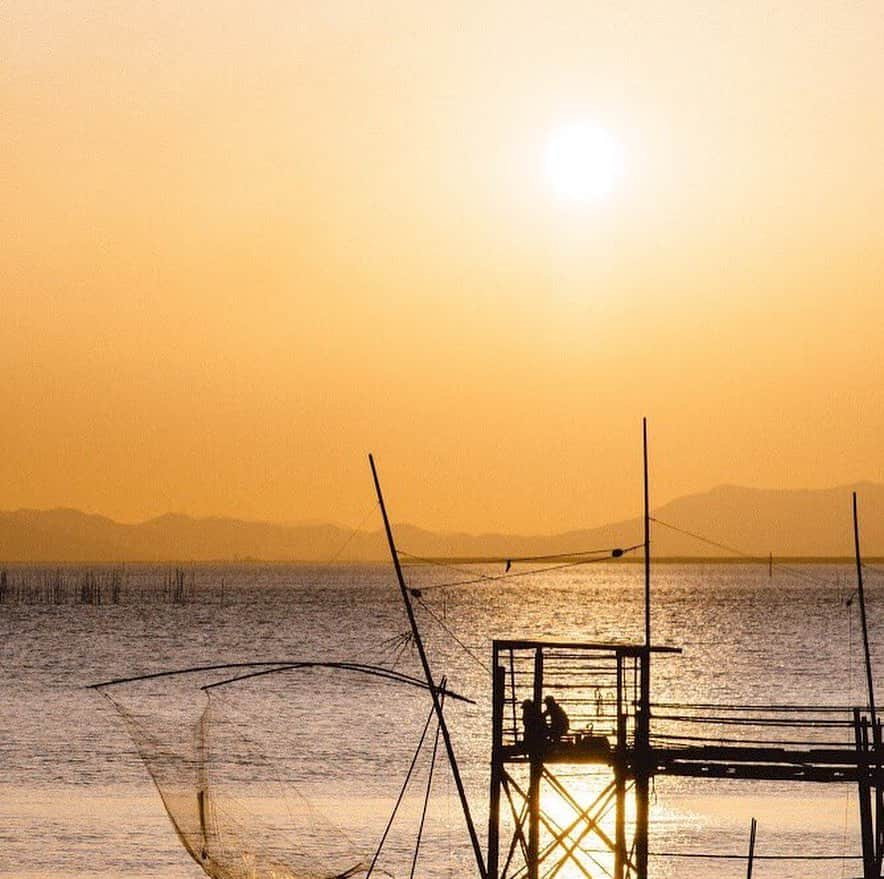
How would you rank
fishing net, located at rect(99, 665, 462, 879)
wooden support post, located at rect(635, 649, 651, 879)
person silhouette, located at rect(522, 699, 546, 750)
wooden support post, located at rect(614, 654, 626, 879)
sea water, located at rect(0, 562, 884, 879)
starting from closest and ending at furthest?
wooden support post, located at rect(635, 649, 651, 879), wooden support post, located at rect(614, 654, 626, 879), person silhouette, located at rect(522, 699, 546, 750), fishing net, located at rect(99, 665, 462, 879), sea water, located at rect(0, 562, 884, 879)

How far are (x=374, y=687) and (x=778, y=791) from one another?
40.2 metres

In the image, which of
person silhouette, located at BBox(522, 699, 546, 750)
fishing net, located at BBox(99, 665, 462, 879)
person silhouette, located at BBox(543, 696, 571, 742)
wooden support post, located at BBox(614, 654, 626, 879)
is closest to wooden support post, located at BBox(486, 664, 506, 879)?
person silhouette, located at BBox(522, 699, 546, 750)

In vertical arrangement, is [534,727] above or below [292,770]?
above

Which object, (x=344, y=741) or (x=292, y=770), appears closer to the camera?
(x=292, y=770)

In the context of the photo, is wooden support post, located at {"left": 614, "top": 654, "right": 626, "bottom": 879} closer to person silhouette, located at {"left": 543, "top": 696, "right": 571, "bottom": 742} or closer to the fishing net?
person silhouette, located at {"left": 543, "top": 696, "right": 571, "bottom": 742}

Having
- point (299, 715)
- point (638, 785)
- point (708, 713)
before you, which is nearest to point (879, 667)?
point (708, 713)

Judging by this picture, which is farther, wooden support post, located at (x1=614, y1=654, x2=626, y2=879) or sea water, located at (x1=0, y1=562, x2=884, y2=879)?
sea water, located at (x1=0, y1=562, x2=884, y2=879)

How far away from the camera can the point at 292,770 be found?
63094 millimetres

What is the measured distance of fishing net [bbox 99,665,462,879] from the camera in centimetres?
3616

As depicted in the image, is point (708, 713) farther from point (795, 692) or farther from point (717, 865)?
point (717, 865)

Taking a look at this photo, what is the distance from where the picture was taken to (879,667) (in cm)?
12075

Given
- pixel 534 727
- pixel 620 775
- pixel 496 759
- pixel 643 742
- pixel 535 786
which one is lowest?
pixel 535 786

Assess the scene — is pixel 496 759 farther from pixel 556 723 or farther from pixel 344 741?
pixel 344 741

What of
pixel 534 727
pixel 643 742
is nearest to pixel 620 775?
pixel 643 742
